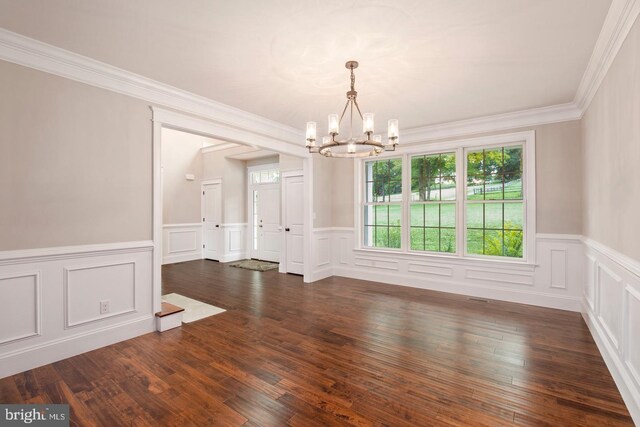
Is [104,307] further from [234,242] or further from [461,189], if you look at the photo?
[234,242]

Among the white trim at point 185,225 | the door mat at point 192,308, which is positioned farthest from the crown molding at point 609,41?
the white trim at point 185,225

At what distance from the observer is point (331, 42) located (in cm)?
248

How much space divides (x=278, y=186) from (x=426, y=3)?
19.2 ft

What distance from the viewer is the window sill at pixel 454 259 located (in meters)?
4.34

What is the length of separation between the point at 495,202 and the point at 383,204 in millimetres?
1804

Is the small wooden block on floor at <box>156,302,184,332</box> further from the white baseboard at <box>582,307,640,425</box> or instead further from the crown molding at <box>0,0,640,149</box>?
the white baseboard at <box>582,307,640,425</box>

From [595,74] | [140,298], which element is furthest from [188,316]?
[595,74]

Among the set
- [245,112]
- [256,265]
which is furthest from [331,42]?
[256,265]

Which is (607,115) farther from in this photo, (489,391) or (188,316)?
(188,316)

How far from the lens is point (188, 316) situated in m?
3.78

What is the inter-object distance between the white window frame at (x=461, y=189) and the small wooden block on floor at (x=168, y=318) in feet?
11.0

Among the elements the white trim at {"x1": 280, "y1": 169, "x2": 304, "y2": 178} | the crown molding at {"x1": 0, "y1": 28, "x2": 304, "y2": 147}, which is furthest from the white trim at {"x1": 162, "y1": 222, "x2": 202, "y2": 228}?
the crown molding at {"x1": 0, "y1": 28, "x2": 304, "y2": 147}

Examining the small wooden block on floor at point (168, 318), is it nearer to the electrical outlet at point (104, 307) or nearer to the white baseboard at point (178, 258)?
the electrical outlet at point (104, 307)

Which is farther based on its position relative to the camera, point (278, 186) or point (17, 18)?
point (278, 186)
